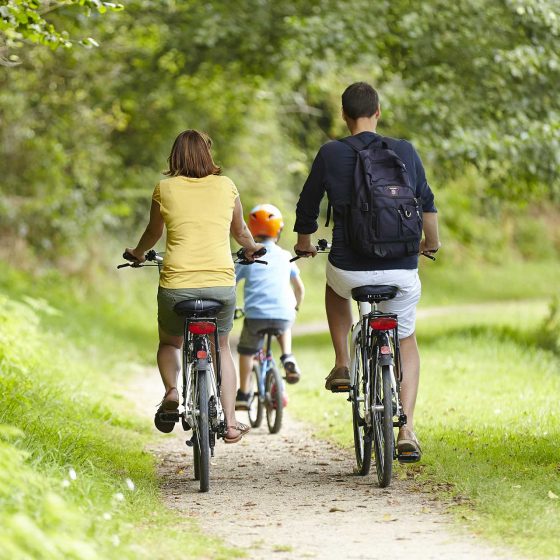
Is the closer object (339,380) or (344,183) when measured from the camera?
(344,183)

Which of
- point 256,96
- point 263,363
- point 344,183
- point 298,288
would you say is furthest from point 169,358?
point 256,96

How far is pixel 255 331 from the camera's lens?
9719 millimetres

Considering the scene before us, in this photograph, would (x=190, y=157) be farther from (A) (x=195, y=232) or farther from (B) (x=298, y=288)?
(B) (x=298, y=288)

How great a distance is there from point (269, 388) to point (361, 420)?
278 centimetres

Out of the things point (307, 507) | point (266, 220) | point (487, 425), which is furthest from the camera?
point (266, 220)

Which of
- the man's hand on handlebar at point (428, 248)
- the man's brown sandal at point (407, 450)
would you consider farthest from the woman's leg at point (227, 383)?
the man's hand on handlebar at point (428, 248)

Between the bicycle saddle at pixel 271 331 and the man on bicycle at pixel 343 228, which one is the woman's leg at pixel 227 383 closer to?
the man on bicycle at pixel 343 228

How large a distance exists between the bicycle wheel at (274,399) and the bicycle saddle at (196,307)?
114 inches

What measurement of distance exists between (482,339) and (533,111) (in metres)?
3.17

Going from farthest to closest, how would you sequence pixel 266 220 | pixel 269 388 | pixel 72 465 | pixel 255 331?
pixel 269 388
pixel 255 331
pixel 266 220
pixel 72 465

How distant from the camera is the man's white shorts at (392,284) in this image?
22.2 feet

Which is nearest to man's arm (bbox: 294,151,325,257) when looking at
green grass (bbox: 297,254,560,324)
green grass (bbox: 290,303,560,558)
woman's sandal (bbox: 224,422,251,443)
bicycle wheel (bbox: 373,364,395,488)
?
bicycle wheel (bbox: 373,364,395,488)

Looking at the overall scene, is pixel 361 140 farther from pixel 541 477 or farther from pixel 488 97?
pixel 488 97

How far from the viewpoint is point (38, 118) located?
20344 millimetres
